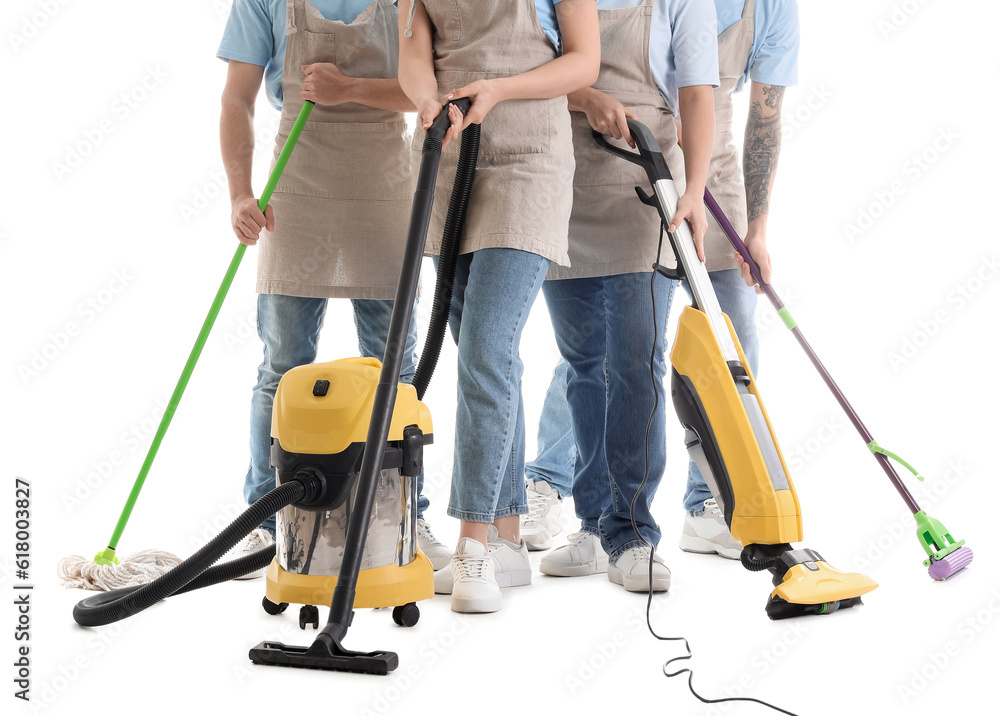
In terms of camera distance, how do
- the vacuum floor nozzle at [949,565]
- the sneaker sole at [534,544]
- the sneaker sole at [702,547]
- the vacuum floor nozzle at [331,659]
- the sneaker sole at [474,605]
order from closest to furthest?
the vacuum floor nozzle at [331,659], the sneaker sole at [474,605], the vacuum floor nozzle at [949,565], the sneaker sole at [702,547], the sneaker sole at [534,544]

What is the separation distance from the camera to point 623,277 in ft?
7.16

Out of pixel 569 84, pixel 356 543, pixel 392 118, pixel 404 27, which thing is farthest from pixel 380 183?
pixel 356 543

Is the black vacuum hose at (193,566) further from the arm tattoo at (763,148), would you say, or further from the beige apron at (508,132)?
the arm tattoo at (763,148)

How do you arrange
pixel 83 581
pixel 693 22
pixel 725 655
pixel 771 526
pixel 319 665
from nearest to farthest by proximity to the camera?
pixel 319 665
pixel 725 655
pixel 771 526
pixel 83 581
pixel 693 22

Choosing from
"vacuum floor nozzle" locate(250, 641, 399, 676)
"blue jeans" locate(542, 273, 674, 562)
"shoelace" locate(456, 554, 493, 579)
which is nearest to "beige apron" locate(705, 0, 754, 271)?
"blue jeans" locate(542, 273, 674, 562)

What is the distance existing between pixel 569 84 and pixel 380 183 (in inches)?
22.6

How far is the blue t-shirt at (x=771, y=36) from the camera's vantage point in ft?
8.14

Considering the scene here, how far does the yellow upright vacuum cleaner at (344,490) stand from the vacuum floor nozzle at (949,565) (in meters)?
1.16

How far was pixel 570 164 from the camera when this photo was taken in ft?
6.68

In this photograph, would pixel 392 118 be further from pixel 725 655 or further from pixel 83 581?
pixel 725 655

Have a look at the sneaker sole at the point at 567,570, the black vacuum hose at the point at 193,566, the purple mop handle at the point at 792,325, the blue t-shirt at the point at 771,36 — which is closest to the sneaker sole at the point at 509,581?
the sneaker sole at the point at 567,570

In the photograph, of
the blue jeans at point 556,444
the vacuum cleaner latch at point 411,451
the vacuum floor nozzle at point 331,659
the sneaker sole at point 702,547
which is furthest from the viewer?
the blue jeans at point 556,444

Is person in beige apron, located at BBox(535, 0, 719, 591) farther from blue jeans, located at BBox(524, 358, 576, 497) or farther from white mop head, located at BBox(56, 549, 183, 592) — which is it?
white mop head, located at BBox(56, 549, 183, 592)

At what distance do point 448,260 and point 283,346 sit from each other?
1.72 ft
